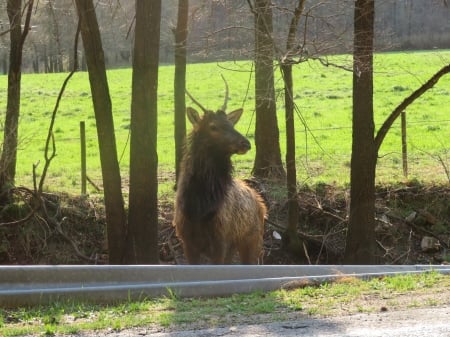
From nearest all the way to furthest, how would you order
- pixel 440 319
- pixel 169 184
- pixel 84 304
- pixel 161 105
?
pixel 440 319, pixel 84 304, pixel 169 184, pixel 161 105

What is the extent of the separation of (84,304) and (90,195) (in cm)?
893

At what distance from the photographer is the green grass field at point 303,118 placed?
18141 mm

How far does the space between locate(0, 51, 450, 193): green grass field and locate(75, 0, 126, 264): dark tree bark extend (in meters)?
2.10

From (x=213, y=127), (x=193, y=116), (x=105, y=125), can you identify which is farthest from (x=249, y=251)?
(x=105, y=125)

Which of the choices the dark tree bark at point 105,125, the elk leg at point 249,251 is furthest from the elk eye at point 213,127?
the elk leg at point 249,251

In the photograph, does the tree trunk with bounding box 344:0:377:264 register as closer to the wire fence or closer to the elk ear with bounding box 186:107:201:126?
the wire fence

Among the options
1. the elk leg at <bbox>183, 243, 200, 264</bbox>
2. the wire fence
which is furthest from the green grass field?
the elk leg at <bbox>183, 243, 200, 264</bbox>

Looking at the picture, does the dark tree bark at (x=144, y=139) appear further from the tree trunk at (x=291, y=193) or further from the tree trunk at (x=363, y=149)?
the tree trunk at (x=363, y=149)

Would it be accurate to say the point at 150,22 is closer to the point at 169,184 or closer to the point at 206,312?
the point at 206,312

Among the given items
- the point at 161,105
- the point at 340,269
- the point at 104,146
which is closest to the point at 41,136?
the point at 161,105

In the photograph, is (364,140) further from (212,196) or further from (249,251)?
(212,196)

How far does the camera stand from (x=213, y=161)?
11.6 metres

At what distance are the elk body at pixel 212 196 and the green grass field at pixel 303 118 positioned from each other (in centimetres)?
121

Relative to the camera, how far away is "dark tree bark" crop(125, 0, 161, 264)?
1136 cm
